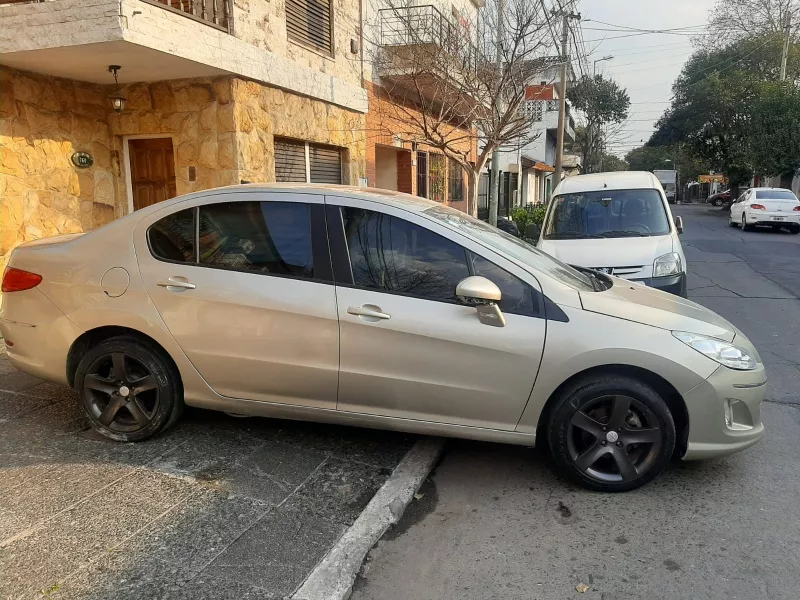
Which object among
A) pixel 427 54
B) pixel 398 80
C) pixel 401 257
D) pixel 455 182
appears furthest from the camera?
pixel 455 182

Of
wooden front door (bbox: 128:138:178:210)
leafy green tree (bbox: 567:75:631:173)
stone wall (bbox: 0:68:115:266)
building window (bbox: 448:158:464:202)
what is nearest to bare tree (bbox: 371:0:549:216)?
wooden front door (bbox: 128:138:178:210)

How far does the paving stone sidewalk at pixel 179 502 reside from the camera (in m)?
2.68

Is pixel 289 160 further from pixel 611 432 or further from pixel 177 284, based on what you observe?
pixel 611 432

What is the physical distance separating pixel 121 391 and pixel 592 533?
297 centimetres

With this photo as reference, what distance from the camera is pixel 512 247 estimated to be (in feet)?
13.0

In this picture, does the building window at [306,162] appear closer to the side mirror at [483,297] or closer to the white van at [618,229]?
the white van at [618,229]

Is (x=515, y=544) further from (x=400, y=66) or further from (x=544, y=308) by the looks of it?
(x=400, y=66)

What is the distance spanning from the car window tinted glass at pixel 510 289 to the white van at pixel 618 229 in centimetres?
349

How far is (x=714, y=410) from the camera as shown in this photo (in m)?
3.32

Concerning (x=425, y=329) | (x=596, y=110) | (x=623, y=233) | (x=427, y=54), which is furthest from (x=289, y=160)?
(x=596, y=110)

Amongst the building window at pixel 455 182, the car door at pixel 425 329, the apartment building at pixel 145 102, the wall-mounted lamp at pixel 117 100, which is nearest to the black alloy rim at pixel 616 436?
the car door at pixel 425 329

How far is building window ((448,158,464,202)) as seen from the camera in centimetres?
1970

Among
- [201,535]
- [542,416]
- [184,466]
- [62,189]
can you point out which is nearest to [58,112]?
[62,189]

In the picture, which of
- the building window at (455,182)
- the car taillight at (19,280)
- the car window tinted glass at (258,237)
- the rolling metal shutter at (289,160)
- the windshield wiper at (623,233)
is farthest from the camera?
the building window at (455,182)
